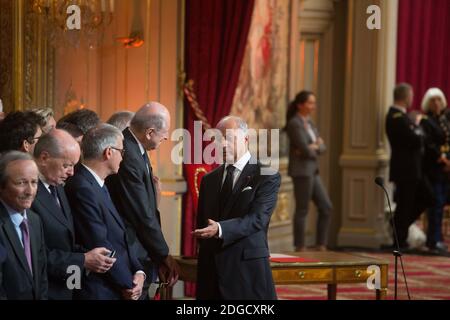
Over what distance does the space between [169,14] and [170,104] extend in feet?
2.28

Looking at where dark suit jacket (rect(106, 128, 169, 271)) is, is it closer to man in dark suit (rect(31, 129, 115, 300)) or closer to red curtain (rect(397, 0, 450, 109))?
man in dark suit (rect(31, 129, 115, 300))

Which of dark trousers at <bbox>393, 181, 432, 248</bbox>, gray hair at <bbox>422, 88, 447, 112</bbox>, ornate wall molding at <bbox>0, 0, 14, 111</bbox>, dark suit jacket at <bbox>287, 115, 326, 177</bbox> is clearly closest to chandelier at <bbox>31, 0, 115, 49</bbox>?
ornate wall molding at <bbox>0, 0, 14, 111</bbox>

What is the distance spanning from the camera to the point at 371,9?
10914 mm

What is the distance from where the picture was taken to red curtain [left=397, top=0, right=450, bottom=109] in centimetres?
1400

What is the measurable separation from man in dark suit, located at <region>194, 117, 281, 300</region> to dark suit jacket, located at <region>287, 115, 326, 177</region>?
483cm

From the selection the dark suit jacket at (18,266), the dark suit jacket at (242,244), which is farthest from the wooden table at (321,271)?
the dark suit jacket at (18,266)

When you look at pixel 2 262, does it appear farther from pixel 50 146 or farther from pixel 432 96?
pixel 432 96

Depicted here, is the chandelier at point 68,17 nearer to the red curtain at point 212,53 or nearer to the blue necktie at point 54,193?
the red curtain at point 212,53

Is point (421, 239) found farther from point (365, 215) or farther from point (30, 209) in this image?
point (30, 209)

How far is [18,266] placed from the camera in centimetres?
448

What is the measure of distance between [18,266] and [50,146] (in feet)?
2.32

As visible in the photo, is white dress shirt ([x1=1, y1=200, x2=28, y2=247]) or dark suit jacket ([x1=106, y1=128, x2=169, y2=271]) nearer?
white dress shirt ([x1=1, y1=200, x2=28, y2=247])

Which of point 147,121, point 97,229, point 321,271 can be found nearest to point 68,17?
point 147,121
